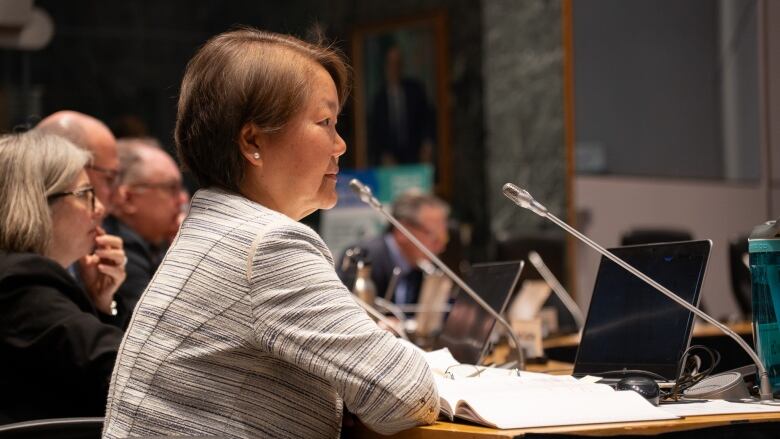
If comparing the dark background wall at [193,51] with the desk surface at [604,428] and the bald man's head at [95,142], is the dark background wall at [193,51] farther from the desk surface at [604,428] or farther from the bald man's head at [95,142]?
the desk surface at [604,428]

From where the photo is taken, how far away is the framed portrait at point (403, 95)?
7930mm

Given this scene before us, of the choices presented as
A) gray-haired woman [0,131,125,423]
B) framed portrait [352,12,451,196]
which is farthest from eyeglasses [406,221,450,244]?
gray-haired woman [0,131,125,423]

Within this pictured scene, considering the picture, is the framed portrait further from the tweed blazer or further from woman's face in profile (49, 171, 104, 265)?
the tweed blazer

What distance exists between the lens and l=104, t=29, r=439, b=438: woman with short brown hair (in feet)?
5.26

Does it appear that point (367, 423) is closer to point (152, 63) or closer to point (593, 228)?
point (593, 228)

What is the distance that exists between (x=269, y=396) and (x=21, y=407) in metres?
1.04

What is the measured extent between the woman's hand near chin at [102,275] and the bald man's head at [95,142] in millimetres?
691

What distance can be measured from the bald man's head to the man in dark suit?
431 cm

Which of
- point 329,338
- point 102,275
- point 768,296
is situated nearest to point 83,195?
point 102,275

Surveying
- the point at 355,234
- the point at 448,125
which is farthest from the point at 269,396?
the point at 448,125

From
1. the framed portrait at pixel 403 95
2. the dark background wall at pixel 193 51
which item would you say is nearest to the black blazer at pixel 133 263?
the dark background wall at pixel 193 51

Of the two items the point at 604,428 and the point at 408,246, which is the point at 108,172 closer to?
the point at 408,246

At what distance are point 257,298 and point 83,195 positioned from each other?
4.44ft

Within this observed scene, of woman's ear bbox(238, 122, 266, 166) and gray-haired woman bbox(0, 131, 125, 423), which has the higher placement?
woman's ear bbox(238, 122, 266, 166)
